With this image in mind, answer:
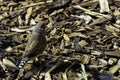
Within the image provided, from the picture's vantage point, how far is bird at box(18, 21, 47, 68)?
16.9 ft

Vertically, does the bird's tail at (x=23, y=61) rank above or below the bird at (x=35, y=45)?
below

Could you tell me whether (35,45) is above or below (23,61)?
above

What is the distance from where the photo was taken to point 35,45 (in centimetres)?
528

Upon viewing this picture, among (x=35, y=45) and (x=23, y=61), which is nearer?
(x=23, y=61)

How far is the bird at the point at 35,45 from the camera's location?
515 centimetres

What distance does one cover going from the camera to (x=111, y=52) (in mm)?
5418

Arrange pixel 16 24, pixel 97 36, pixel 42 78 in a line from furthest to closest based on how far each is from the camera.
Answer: pixel 16 24 → pixel 97 36 → pixel 42 78

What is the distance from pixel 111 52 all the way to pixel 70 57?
0.58 meters

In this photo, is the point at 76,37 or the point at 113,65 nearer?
the point at 113,65

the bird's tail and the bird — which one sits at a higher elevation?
the bird

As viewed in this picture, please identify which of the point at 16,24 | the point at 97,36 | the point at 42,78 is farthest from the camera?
the point at 16,24

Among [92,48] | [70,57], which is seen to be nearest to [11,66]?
[70,57]

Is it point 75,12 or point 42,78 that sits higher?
point 75,12

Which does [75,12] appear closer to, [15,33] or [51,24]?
[51,24]
